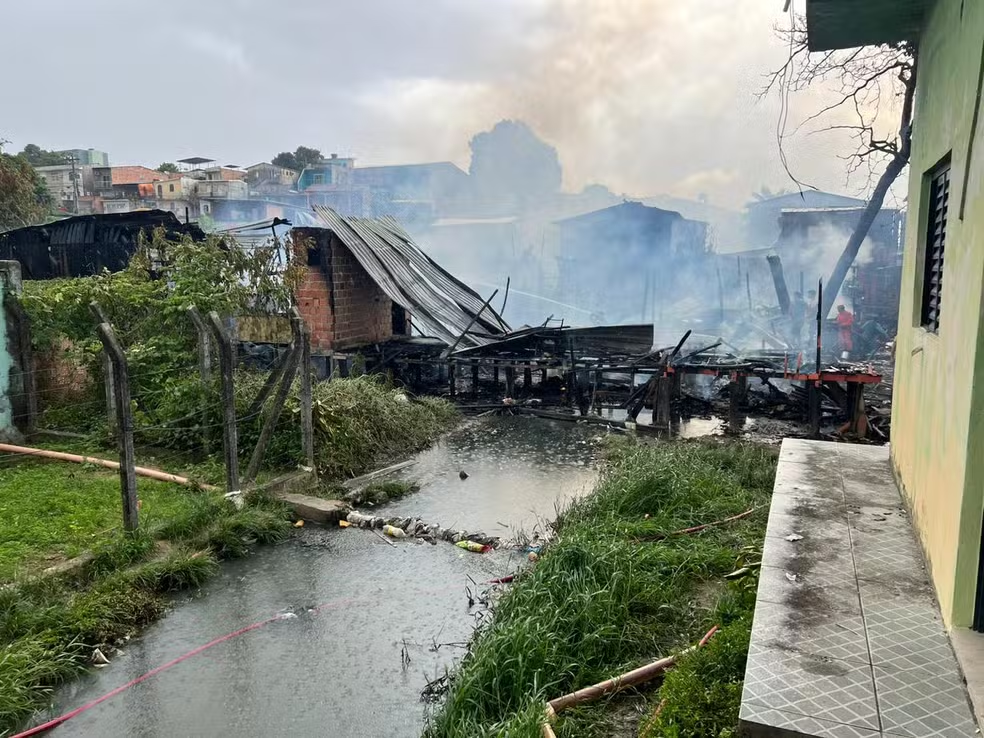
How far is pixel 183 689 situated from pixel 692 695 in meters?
3.13

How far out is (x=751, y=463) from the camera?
27.1 ft

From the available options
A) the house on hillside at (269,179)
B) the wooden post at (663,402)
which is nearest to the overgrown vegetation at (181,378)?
the wooden post at (663,402)

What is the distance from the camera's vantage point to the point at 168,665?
4590 millimetres

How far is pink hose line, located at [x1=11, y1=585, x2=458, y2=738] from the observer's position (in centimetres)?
397

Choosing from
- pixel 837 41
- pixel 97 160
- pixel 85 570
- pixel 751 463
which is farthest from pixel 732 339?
pixel 97 160

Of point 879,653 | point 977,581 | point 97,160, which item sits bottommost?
point 879,653

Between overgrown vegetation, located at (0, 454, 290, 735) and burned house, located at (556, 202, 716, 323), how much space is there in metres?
20.6

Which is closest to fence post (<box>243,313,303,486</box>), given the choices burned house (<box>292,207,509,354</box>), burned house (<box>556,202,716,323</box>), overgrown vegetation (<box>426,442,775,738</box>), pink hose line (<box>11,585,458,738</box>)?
pink hose line (<box>11,585,458,738</box>)

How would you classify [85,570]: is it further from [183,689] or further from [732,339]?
[732,339]

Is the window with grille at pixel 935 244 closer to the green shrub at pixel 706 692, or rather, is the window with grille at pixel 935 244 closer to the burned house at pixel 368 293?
the green shrub at pixel 706 692

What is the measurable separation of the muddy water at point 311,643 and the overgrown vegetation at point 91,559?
20 cm

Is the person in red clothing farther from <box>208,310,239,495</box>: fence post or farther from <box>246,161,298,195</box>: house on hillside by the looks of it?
<box>246,161,298,195</box>: house on hillside

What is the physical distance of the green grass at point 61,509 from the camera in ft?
18.5

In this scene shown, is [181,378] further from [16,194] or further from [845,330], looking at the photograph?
[16,194]
